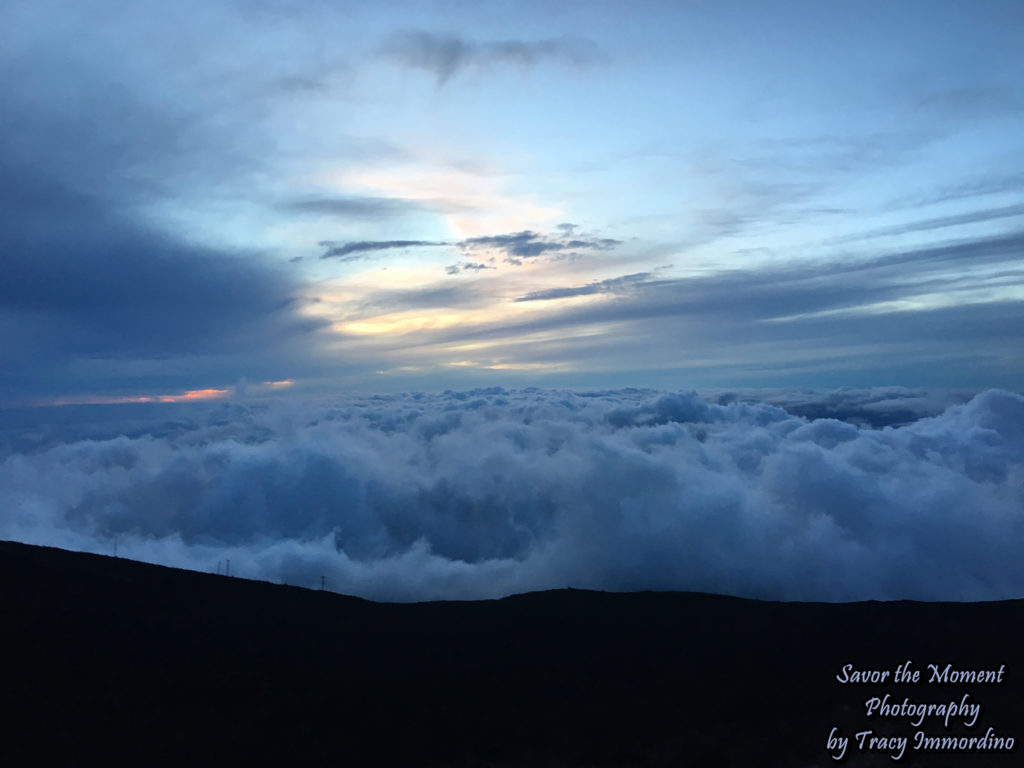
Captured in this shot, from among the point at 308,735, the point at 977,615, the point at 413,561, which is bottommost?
the point at 413,561

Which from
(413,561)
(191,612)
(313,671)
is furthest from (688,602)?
(413,561)

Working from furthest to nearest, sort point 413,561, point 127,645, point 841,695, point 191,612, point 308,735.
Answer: point 413,561 → point 191,612 → point 127,645 → point 841,695 → point 308,735

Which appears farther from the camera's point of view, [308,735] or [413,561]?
[413,561]

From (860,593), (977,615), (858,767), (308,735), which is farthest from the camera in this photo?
(860,593)

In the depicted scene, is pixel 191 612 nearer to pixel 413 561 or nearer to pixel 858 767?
pixel 858 767

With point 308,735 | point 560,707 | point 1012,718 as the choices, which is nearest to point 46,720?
point 308,735

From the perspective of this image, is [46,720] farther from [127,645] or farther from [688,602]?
[688,602]

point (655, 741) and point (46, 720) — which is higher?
point (46, 720)
